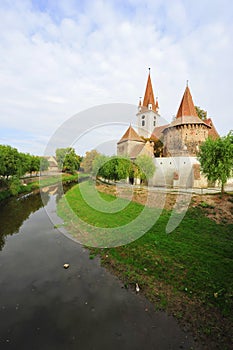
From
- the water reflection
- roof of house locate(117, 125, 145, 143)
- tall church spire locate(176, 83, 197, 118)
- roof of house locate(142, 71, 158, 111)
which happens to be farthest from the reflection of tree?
roof of house locate(142, 71, 158, 111)

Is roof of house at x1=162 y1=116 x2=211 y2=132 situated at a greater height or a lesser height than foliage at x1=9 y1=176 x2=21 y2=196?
greater

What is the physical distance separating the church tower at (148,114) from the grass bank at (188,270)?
134ft

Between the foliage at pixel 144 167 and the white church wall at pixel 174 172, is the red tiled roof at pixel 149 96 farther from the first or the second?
the foliage at pixel 144 167

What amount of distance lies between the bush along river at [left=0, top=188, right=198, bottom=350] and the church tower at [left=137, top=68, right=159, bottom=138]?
45.2 metres

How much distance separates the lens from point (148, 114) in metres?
51.1

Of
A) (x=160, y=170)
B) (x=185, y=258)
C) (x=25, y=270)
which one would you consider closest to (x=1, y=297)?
(x=25, y=270)

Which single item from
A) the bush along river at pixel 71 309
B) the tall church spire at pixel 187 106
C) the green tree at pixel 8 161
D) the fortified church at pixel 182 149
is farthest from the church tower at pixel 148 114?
the bush along river at pixel 71 309

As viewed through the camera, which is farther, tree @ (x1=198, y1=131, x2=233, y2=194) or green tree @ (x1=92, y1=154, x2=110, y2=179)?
green tree @ (x1=92, y1=154, x2=110, y2=179)

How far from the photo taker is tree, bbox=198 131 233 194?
16.6 meters

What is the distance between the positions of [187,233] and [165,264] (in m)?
3.94

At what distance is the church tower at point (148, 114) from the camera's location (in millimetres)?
50719

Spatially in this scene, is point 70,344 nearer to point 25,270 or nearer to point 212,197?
point 25,270

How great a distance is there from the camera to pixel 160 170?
3028 centimetres

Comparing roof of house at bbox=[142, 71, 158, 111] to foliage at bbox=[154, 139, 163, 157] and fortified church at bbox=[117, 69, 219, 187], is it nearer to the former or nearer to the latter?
foliage at bbox=[154, 139, 163, 157]
